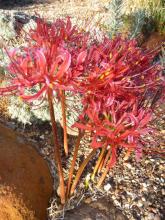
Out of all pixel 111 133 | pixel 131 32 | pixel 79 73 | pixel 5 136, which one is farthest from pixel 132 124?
pixel 131 32

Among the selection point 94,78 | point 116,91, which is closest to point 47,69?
point 94,78

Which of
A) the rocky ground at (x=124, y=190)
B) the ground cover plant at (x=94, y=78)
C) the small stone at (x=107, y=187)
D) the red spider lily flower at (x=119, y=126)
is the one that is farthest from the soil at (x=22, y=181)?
the red spider lily flower at (x=119, y=126)

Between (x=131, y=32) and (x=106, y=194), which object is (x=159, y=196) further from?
(x=131, y=32)

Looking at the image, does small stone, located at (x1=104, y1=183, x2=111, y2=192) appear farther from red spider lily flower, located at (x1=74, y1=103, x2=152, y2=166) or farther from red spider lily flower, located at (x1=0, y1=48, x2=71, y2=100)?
red spider lily flower, located at (x1=0, y1=48, x2=71, y2=100)

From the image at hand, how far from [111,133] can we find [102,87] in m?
0.19

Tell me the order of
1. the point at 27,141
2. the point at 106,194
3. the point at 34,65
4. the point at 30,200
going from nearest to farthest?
the point at 34,65
the point at 30,200
the point at 106,194
the point at 27,141

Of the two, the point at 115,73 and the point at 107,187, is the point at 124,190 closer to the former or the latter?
the point at 107,187

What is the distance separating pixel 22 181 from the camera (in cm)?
189

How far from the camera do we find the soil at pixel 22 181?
69.1 inches

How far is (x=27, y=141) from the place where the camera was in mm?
2305

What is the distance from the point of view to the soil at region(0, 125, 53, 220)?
1.75 metres

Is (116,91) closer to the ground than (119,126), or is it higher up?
higher up

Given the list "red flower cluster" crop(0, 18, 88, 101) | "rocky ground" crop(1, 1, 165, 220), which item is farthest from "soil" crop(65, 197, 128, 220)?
"red flower cluster" crop(0, 18, 88, 101)

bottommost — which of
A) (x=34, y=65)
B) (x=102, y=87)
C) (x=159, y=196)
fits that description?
(x=159, y=196)
